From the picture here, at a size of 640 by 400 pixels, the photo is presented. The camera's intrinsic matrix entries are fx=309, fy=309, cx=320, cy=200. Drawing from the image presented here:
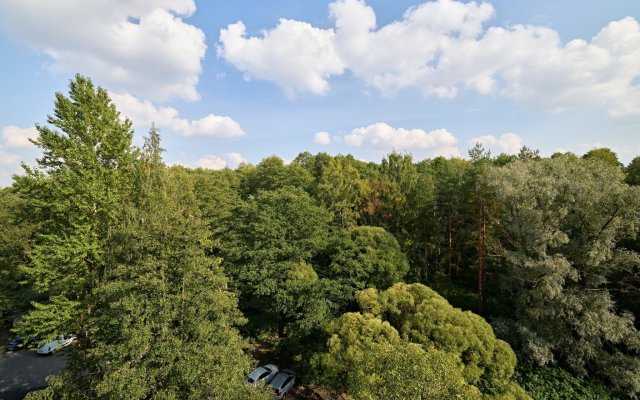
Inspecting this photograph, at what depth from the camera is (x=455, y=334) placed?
12.4 metres

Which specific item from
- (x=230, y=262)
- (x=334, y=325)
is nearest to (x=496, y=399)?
(x=334, y=325)

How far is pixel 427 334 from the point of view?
1296cm

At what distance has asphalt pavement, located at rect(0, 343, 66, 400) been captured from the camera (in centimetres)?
1834

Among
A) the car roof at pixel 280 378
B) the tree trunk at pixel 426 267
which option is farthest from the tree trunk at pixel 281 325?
the tree trunk at pixel 426 267

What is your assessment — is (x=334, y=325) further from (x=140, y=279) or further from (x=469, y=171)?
(x=469, y=171)

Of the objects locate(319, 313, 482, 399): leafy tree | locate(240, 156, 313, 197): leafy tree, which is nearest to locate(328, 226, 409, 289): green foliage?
locate(319, 313, 482, 399): leafy tree

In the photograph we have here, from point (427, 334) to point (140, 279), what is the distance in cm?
1114

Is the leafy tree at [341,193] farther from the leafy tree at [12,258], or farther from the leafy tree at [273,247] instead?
the leafy tree at [12,258]

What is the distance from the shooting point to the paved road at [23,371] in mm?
18358

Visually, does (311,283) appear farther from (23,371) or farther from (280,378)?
(23,371)

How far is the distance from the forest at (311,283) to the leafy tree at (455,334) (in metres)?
0.08

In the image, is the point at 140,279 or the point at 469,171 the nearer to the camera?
the point at 140,279

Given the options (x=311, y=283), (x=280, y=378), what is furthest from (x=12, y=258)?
(x=311, y=283)

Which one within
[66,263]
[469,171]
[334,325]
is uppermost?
[469,171]
